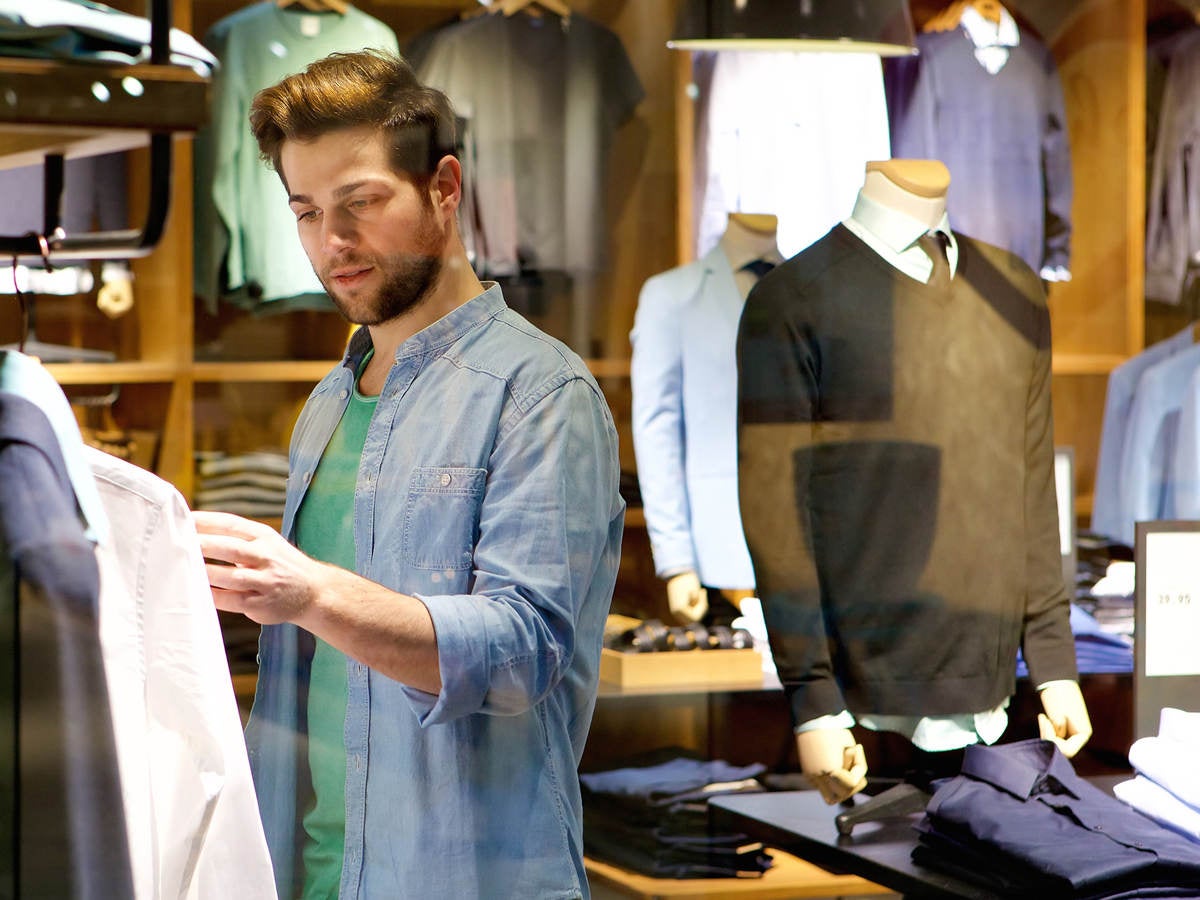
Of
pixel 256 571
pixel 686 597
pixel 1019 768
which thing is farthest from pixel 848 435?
pixel 256 571

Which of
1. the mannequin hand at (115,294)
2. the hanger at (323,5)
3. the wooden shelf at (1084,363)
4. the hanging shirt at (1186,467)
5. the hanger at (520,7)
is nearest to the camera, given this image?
the mannequin hand at (115,294)

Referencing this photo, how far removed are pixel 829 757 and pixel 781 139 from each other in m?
0.92

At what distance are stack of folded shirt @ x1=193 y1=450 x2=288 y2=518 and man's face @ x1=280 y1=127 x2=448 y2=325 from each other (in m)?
0.27

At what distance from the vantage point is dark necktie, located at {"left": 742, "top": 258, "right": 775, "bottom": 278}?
85.0 inches

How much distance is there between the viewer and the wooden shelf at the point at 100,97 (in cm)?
103

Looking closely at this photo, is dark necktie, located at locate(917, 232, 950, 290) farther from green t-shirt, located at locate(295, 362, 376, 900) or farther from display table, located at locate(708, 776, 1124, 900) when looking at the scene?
green t-shirt, located at locate(295, 362, 376, 900)

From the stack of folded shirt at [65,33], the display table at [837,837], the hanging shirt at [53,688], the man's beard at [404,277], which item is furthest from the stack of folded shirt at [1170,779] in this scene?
the stack of folded shirt at [65,33]

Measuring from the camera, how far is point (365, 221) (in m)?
1.50

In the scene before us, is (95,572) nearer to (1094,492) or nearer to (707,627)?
(707,627)

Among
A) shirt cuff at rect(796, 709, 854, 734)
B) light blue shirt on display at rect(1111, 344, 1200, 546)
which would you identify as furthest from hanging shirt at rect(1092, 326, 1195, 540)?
shirt cuff at rect(796, 709, 854, 734)

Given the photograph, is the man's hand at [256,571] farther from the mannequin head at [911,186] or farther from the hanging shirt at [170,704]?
the mannequin head at [911,186]

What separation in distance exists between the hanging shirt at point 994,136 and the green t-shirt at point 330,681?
1044 millimetres

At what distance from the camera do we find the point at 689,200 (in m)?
2.13

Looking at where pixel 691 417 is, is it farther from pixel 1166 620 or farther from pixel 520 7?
pixel 1166 620
